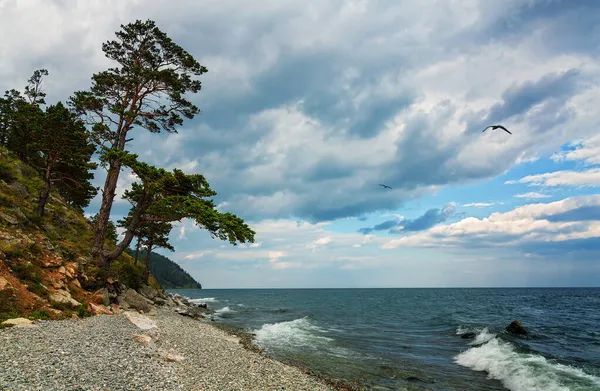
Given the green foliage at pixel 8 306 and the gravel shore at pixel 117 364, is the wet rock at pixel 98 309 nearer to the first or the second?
the gravel shore at pixel 117 364

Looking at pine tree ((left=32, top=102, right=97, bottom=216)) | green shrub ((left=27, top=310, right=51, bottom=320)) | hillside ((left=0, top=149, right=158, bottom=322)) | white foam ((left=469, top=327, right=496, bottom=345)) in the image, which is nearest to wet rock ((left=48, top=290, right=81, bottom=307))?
hillside ((left=0, top=149, right=158, bottom=322))

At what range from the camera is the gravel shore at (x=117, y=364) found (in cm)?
981

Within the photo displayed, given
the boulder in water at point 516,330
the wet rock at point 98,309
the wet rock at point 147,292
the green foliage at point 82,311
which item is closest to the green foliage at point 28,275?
the green foliage at point 82,311

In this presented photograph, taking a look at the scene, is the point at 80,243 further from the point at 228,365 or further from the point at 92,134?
the point at 228,365

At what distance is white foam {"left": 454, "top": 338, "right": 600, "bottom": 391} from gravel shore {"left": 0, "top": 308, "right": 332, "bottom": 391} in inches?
522

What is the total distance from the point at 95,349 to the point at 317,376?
10922mm

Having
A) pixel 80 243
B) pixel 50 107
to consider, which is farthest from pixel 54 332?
pixel 50 107

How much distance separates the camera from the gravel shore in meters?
9.81

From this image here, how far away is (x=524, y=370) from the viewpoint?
824 inches

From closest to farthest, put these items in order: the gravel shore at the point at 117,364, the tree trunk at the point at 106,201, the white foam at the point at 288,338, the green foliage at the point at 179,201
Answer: the gravel shore at the point at 117,364, the green foliage at the point at 179,201, the tree trunk at the point at 106,201, the white foam at the point at 288,338

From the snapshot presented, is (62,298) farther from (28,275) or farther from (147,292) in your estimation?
(147,292)

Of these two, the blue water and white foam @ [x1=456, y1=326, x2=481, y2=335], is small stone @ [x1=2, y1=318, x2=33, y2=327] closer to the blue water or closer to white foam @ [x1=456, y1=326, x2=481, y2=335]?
the blue water

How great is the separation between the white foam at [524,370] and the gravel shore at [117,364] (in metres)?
13.3

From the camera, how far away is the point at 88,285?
2364cm
